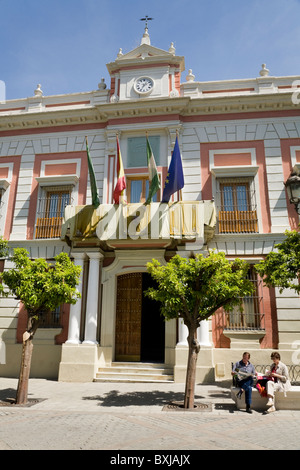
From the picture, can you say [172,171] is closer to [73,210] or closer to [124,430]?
[73,210]

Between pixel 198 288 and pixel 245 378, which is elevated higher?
pixel 198 288

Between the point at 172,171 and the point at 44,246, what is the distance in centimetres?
589

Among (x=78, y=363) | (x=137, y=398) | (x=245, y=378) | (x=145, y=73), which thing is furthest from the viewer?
(x=145, y=73)

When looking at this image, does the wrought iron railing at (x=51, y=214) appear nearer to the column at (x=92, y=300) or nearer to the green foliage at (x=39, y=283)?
the column at (x=92, y=300)

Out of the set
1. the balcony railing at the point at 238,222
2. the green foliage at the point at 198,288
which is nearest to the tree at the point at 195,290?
the green foliage at the point at 198,288

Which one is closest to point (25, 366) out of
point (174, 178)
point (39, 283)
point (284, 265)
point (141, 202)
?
point (39, 283)

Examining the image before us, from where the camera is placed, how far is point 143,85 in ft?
49.5

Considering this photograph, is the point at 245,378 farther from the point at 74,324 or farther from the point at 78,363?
the point at 74,324

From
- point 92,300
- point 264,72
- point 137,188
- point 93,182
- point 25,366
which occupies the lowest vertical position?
point 25,366

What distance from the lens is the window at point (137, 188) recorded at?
14.2 meters

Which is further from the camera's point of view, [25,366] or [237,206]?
[237,206]

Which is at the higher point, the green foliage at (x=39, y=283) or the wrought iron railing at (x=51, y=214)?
the wrought iron railing at (x=51, y=214)

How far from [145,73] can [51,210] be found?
715 cm

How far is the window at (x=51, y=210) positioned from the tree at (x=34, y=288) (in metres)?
4.86
